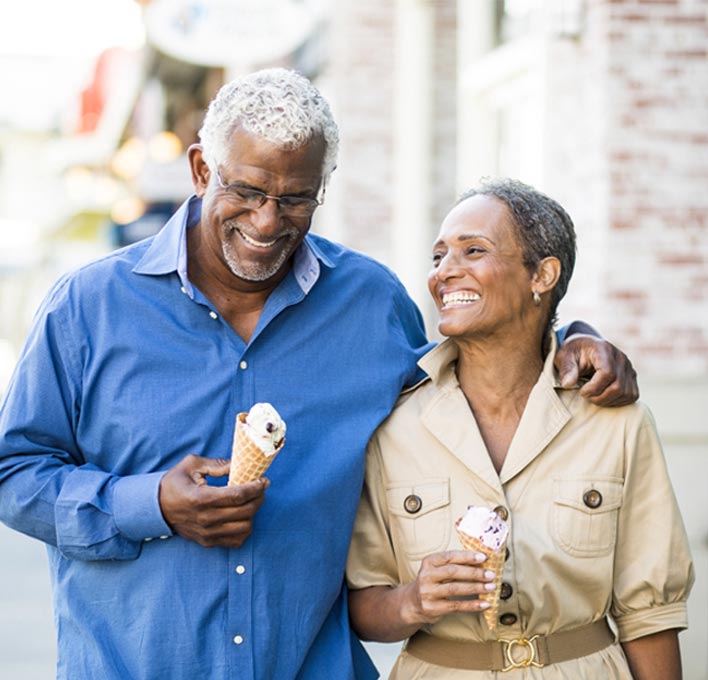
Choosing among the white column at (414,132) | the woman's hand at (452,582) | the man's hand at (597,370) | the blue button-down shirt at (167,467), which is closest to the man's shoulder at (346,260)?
the blue button-down shirt at (167,467)

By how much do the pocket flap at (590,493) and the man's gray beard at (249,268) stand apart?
92cm

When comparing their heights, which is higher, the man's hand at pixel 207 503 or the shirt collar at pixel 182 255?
the shirt collar at pixel 182 255

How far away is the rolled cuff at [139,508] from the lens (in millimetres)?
2842

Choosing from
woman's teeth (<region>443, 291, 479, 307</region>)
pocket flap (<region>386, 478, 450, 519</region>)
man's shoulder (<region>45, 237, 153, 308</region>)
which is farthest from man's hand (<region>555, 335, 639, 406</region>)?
man's shoulder (<region>45, 237, 153, 308</region>)

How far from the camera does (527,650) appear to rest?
3098mm

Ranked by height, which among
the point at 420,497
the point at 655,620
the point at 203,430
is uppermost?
the point at 203,430

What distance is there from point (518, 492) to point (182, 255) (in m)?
1.07

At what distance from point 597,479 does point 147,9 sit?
697cm

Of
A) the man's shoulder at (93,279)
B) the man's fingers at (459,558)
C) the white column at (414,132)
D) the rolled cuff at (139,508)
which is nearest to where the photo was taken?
the man's fingers at (459,558)

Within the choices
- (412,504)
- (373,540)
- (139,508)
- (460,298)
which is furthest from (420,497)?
(139,508)

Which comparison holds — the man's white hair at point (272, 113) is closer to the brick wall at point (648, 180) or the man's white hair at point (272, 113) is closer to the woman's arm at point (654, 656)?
the woman's arm at point (654, 656)

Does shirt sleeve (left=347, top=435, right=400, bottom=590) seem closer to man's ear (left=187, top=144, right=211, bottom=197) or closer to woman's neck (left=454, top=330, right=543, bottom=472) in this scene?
woman's neck (left=454, top=330, right=543, bottom=472)

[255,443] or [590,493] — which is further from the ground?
[255,443]

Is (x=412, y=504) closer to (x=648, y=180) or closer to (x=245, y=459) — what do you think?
(x=245, y=459)
